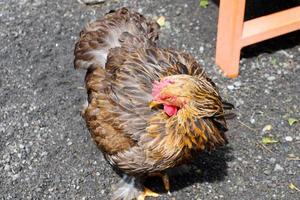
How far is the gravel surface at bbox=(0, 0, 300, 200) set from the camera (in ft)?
16.2

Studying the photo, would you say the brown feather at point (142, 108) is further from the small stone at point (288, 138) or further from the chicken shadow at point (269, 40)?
the chicken shadow at point (269, 40)

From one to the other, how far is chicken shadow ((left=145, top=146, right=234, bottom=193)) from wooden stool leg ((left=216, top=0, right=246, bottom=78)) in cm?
109

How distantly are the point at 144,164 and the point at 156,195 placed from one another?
774 millimetres

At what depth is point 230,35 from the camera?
5562 millimetres

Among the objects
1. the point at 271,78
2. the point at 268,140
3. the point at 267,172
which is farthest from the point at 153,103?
the point at 271,78

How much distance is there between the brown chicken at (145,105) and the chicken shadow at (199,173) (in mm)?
177

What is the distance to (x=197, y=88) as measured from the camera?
3.98 metres

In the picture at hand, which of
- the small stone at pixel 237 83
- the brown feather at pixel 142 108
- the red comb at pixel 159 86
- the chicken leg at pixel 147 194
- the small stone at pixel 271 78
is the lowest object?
the chicken leg at pixel 147 194

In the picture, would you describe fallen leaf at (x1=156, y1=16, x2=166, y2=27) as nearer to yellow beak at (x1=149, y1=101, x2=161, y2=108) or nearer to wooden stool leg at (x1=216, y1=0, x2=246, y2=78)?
wooden stool leg at (x1=216, y1=0, x2=246, y2=78)

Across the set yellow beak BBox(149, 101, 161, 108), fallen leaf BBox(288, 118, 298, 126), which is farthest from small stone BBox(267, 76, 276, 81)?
yellow beak BBox(149, 101, 161, 108)

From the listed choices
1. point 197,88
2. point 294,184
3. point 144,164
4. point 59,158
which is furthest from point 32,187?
point 294,184

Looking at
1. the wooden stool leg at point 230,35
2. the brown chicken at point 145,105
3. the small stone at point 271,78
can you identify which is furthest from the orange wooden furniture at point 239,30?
the brown chicken at point 145,105

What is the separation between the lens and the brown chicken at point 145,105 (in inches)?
158

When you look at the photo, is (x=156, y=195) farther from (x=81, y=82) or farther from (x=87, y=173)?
(x=81, y=82)
